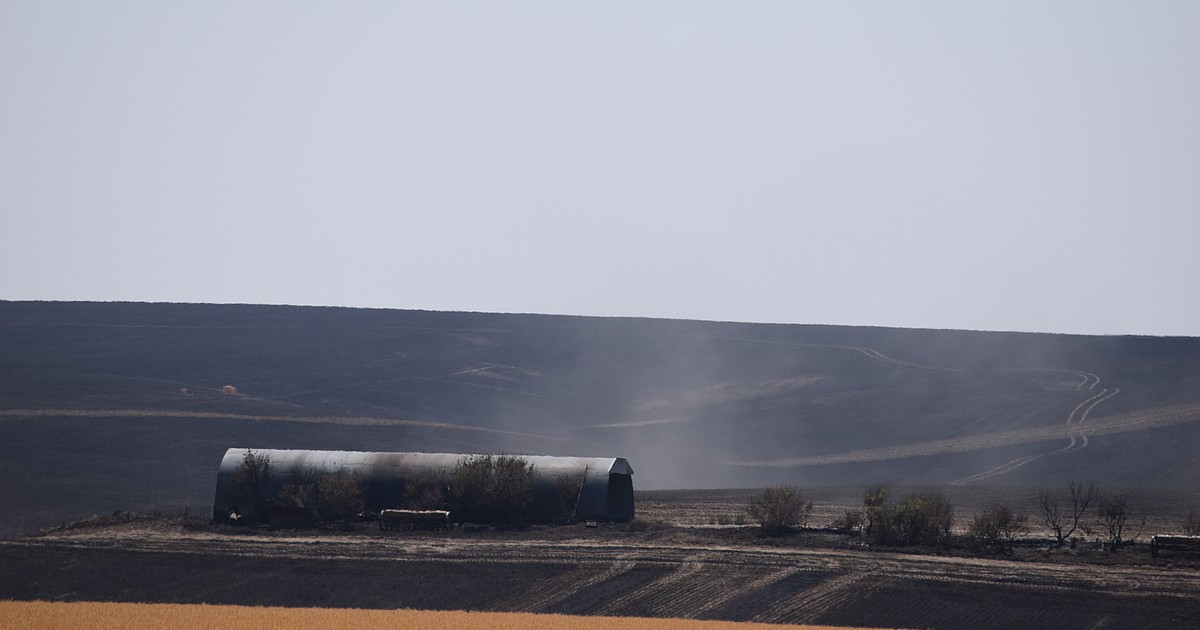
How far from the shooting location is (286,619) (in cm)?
2594

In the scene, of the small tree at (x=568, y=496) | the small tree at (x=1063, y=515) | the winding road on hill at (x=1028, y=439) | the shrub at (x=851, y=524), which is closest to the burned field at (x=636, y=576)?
the shrub at (x=851, y=524)

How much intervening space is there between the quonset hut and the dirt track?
11.1ft

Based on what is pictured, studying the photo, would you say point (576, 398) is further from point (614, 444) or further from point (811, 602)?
point (811, 602)

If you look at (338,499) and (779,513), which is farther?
(338,499)

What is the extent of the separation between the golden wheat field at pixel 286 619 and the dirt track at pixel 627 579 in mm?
1345

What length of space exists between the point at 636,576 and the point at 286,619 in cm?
831

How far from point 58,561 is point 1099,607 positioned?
24953 millimetres

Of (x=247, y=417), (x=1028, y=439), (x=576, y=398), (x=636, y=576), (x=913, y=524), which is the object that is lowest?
(x=636, y=576)

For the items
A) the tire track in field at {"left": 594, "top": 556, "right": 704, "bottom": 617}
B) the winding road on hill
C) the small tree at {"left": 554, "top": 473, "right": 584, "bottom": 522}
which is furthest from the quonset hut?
the winding road on hill

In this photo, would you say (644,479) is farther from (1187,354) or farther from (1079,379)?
(1187,354)

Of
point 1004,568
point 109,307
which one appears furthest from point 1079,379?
point 109,307

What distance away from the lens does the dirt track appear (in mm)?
26781

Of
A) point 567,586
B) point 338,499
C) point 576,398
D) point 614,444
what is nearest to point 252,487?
point 338,499

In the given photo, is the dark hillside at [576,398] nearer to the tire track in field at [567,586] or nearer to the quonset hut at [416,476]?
the quonset hut at [416,476]
